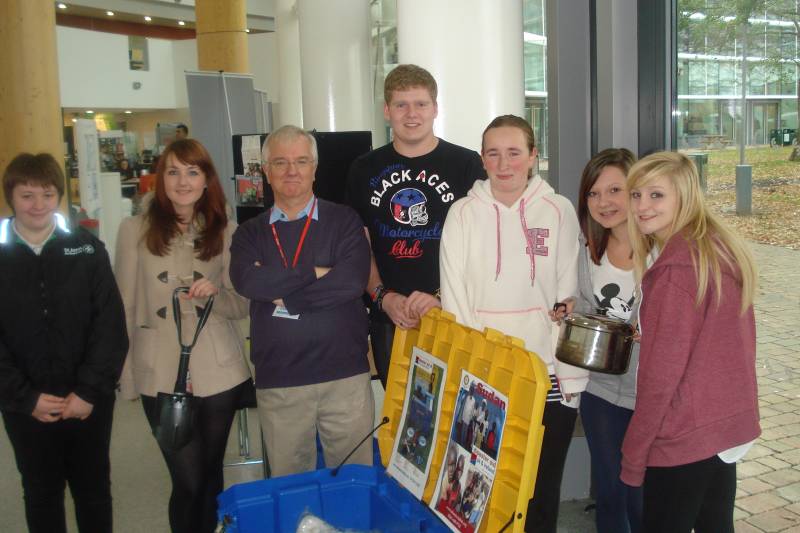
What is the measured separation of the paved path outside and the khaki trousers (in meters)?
1.45

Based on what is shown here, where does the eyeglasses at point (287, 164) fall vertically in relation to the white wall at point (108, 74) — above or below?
→ below

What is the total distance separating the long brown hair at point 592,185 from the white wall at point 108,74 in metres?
14.8

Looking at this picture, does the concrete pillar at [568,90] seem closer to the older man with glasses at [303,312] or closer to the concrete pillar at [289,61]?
the older man with glasses at [303,312]

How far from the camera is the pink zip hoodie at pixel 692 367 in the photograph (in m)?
1.72

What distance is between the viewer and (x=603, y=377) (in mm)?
2357

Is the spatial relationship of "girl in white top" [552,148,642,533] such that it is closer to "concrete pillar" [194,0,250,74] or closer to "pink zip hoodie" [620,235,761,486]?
"pink zip hoodie" [620,235,761,486]

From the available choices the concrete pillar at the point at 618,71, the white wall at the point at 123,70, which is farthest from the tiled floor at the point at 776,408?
the white wall at the point at 123,70

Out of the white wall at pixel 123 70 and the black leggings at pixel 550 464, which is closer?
the black leggings at pixel 550 464

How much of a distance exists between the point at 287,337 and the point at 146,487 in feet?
6.48

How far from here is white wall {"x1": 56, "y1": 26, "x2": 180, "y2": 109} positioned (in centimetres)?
1529

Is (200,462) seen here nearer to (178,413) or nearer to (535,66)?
(178,413)

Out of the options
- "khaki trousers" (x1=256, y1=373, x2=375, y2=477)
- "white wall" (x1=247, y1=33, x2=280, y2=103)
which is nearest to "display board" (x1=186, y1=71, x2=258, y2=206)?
"khaki trousers" (x1=256, y1=373, x2=375, y2=477)

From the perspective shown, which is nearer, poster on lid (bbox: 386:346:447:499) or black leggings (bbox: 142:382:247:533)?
poster on lid (bbox: 386:346:447:499)

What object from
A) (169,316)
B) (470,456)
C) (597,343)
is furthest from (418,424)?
(169,316)
